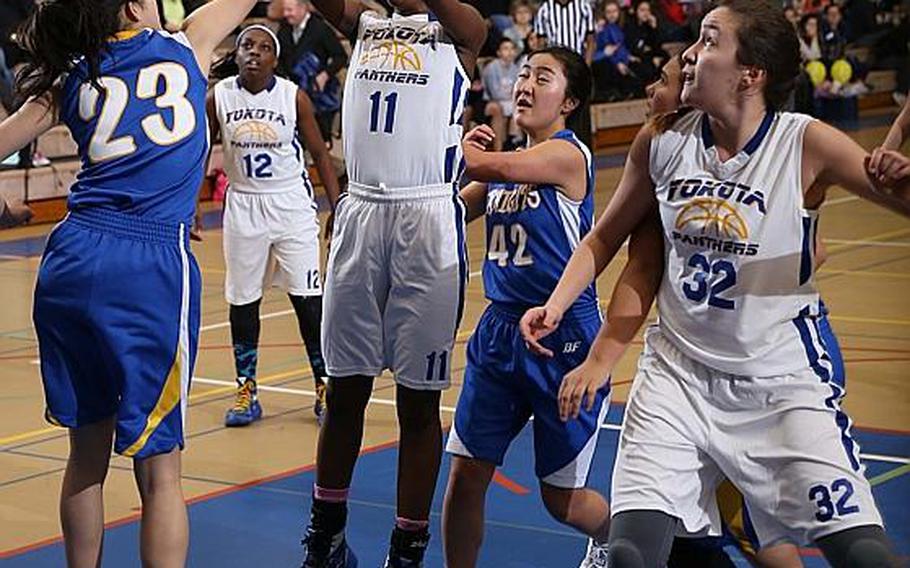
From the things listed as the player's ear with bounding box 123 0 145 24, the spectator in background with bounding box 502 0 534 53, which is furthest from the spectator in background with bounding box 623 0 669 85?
the player's ear with bounding box 123 0 145 24

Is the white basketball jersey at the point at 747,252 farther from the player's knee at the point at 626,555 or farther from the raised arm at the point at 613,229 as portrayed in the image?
the player's knee at the point at 626,555

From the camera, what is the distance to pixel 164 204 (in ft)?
15.7

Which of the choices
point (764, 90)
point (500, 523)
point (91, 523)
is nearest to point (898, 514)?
point (500, 523)

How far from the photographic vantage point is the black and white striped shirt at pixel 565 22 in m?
20.7

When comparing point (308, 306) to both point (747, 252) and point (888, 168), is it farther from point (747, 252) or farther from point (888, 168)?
point (888, 168)

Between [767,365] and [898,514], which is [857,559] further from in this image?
[898,514]

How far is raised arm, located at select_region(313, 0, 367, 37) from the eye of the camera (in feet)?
19.0

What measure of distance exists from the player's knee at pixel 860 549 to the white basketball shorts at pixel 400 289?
1.90 m

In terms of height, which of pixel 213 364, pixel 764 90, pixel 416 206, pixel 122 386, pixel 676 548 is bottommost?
pixel 213 364

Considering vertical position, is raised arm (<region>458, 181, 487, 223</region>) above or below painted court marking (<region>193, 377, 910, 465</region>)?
above

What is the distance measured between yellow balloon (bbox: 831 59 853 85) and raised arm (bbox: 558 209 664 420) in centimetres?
2187

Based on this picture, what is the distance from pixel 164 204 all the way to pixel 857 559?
212 cm

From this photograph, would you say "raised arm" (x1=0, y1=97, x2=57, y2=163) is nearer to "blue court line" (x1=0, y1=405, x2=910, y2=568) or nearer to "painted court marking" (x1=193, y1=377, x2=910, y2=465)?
"blue court line" (x1=0, y1=405, x2=910, y2=568)

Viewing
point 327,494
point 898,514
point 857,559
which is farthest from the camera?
point 898,514
